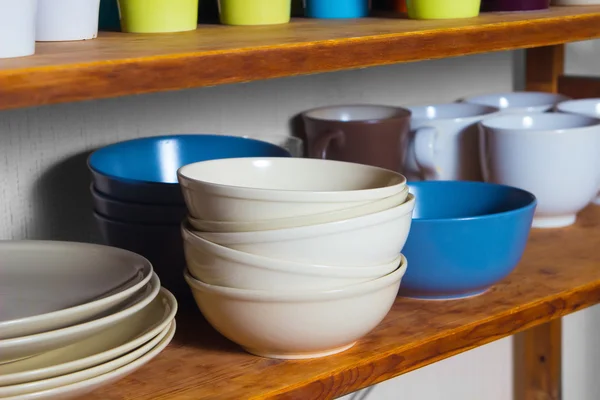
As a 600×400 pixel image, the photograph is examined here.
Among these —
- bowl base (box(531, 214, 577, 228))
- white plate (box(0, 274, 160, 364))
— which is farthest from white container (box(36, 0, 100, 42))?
bowl base (box(531, 214, 577, 228))

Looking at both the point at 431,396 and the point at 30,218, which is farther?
the point at 431,396

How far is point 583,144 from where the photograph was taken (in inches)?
46.5

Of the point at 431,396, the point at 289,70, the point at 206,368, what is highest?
the point at 289,70

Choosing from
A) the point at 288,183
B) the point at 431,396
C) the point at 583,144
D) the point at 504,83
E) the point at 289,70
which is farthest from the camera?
the point at 431,396

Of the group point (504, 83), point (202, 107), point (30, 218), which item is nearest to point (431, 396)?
point (504, 83)

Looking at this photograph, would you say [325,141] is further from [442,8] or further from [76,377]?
[76,377]

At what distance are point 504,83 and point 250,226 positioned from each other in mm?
900

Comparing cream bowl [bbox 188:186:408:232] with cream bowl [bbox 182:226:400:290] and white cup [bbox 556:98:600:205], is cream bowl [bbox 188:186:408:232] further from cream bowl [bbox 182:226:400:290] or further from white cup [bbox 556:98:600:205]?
white cup [bbox 556:98:600:205]

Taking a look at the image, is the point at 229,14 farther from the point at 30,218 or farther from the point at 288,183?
the point at 30,218

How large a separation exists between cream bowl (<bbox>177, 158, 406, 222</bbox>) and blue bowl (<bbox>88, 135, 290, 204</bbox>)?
0.07 metres

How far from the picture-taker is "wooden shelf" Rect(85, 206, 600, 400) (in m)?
0.81

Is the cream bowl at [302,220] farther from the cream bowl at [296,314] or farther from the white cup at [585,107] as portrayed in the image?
the white cup at [585,107]

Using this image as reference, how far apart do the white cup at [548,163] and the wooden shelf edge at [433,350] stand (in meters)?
0.19

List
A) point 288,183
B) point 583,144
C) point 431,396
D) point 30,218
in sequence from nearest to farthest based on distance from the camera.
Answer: point 288,183, point 30,218, point 583,144, point 431,396
